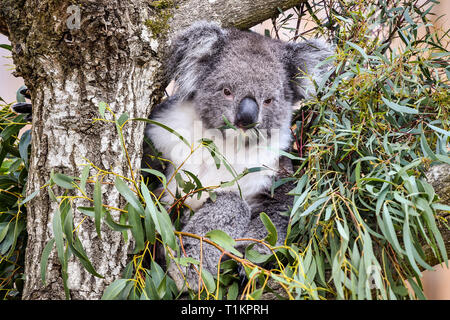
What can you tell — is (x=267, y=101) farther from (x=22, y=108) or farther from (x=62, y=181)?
(x=22, y=108)

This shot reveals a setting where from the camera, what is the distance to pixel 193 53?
7.05 ft

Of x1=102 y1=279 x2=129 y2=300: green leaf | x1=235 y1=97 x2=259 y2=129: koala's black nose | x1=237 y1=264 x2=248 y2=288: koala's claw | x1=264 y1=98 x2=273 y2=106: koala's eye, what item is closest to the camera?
x1=102 y1=279 x2=129 y2=300: green leaf

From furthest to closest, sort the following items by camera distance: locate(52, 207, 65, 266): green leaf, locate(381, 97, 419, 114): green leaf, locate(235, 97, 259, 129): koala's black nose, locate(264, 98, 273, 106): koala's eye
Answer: locate(264, 98, 273, 106): koala's eye, locate(235, 97, 259, 129): koala's black nose, locate(381, 97, 419, 114): green leaf, locate(52, 207, 65, 266): green leaf

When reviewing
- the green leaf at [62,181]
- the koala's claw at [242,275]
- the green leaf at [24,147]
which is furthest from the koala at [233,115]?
the green leaf at [62,181]

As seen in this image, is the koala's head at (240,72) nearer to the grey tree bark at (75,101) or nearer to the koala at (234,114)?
the koala at (234,114)

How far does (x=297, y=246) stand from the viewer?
1.83 m

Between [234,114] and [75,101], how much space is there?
72 centimetres

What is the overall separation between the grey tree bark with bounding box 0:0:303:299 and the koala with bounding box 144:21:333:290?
327 millimetres

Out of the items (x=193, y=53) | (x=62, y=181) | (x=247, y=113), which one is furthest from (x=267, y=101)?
(x=62, y=181)

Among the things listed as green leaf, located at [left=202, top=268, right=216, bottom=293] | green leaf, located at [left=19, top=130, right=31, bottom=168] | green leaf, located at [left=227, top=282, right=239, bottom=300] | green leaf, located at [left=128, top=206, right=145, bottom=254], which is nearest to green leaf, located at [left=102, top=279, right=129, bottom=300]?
green leaf, located at [left=128, top=206, right=145, bottom=254]

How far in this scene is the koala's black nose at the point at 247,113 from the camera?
81.6 inches

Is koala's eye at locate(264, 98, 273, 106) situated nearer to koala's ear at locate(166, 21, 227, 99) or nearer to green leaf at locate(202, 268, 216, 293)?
koala's ear at locate(166, 21, 227, 99)

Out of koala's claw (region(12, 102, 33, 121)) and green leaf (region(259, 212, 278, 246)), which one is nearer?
green leaf (region(259, 212, 278, 246))

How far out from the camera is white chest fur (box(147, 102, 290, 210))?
229cm
